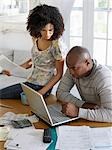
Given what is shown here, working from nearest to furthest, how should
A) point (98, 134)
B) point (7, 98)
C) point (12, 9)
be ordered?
point (98, 134) → point (7, 98) → point (12, 9)

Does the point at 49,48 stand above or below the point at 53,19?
below

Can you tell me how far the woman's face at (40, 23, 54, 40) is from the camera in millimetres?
2195

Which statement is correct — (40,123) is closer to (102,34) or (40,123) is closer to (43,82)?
(43,82)

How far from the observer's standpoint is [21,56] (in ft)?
11.7

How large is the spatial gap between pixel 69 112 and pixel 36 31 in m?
0.78

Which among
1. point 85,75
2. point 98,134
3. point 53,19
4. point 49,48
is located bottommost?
point 98,134

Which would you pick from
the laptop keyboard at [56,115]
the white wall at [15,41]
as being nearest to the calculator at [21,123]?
the laptop keyboard at [56,115]

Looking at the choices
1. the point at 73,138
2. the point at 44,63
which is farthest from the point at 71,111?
the point at 44,63

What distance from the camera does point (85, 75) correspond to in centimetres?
185

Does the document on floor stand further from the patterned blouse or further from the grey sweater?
the patterned blouse

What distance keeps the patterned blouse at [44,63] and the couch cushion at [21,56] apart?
1166 millimetres

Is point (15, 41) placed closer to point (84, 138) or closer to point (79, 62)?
point (79, 62)

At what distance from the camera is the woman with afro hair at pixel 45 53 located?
7.18 feet

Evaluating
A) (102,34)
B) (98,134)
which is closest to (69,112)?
(98,134)
